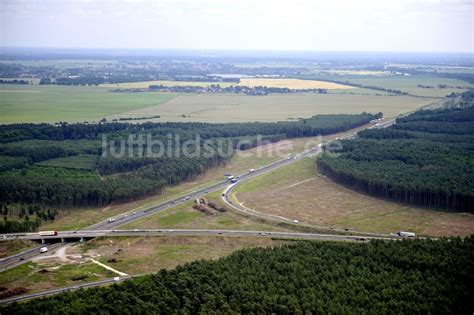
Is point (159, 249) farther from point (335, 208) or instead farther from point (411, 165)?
point (411, 165)

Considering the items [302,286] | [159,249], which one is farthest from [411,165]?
[302,286]

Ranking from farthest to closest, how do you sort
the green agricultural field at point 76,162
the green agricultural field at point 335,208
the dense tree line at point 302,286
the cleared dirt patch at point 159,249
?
the green agricultural field at point 76,162, the green agricultural field at point 335,208, the cleared dirt patch at point 159,249, the dense tree line at point 302,286

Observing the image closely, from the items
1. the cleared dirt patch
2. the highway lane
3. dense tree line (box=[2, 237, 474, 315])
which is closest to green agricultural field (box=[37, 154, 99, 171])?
the cleared dirt patch

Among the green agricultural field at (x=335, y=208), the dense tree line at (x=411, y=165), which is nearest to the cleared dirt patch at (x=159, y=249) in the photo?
the green agricultural field at (x=335, y=208)

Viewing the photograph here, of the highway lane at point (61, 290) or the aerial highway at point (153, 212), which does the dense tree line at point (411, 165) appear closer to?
the aerial highway at point (153, 212)

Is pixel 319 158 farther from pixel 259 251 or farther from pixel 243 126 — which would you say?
pixel 259 251

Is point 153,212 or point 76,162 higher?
point 76,162

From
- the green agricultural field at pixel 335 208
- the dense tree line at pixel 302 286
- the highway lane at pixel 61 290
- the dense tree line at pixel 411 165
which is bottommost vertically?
the highway lane at pixel 61 290

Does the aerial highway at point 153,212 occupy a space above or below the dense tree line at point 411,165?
below
